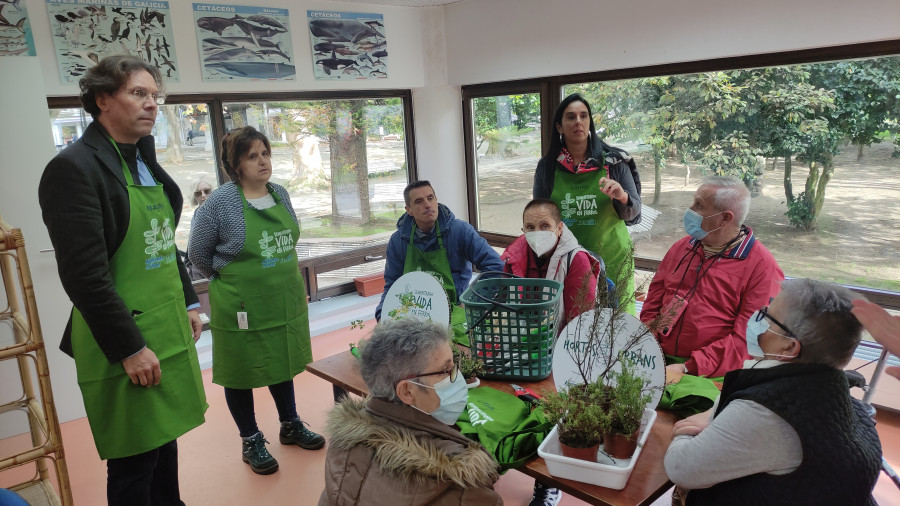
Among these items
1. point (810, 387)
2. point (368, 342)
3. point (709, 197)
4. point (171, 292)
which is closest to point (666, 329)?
point (709, 197)

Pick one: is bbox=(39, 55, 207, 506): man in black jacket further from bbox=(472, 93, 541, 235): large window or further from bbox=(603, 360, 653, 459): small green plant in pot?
bbox=(472, 93, 541, 235): large window

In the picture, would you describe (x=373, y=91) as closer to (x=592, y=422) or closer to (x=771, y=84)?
(x=771, y=84)

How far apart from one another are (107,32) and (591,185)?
9.25 feet

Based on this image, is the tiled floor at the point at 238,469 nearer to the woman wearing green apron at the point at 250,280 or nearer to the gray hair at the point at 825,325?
the woman wearing green apron at the point at 250,280

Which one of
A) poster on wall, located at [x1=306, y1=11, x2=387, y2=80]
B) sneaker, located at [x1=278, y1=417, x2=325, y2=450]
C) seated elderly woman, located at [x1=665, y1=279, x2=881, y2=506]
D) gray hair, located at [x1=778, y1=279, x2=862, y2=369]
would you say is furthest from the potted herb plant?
poster on wall, located at [x1=306, y1=11, x2=387, y2=80]

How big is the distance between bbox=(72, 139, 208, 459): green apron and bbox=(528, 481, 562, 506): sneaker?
135cm

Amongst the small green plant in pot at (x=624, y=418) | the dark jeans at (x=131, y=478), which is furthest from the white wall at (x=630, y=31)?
the dark jeans at (x=131, y=478)

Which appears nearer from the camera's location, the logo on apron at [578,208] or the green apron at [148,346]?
the green apron at [148,346]

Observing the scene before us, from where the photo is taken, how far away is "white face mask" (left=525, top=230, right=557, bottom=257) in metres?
2.41

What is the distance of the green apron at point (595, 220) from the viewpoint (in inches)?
116

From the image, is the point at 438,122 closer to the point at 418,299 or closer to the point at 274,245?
the point at 274,245

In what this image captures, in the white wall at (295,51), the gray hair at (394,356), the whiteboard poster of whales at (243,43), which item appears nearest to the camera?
the gray hair at (394,356)

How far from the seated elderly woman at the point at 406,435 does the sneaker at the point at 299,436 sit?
163cm

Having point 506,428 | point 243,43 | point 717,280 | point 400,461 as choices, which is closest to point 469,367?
point 506,428
